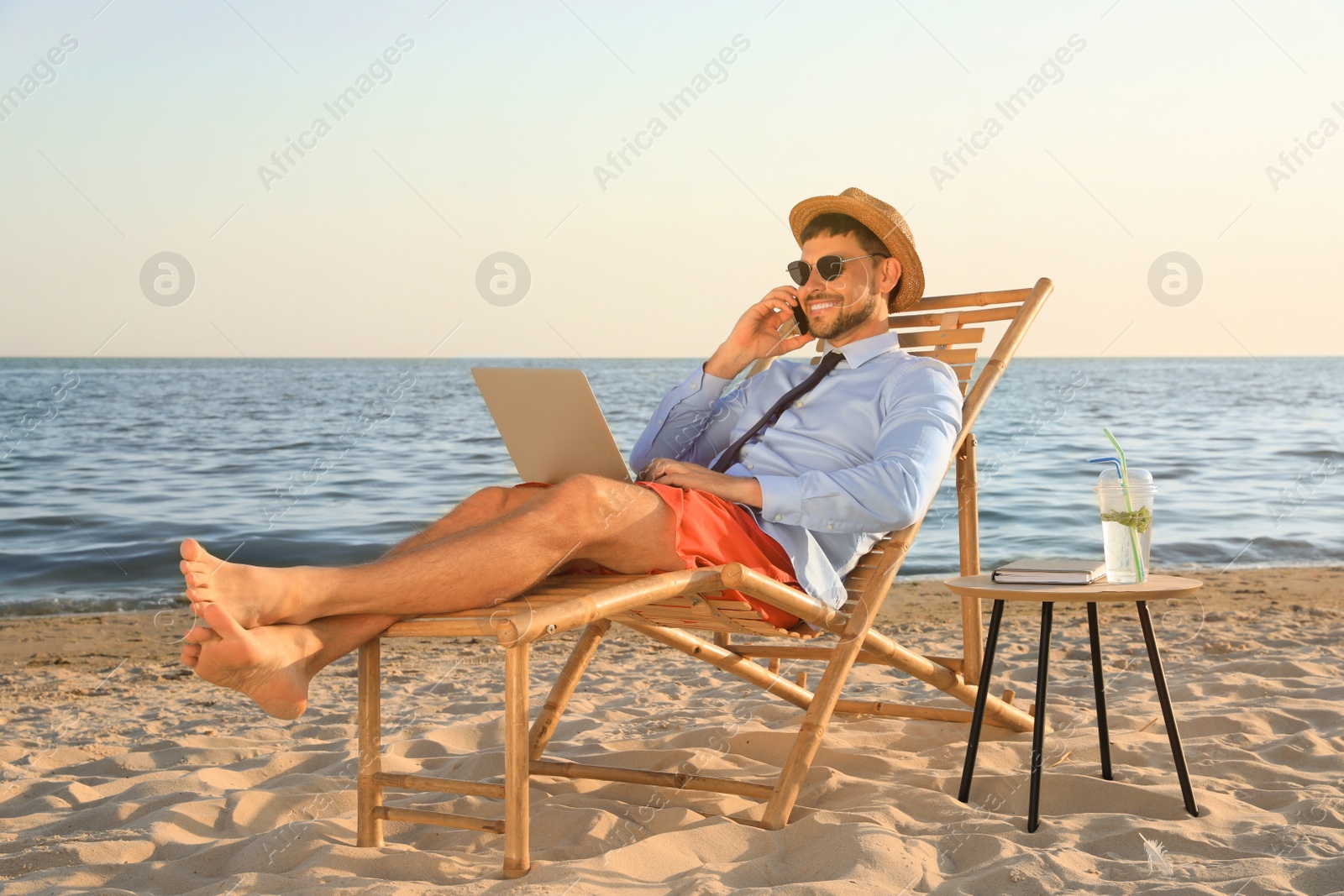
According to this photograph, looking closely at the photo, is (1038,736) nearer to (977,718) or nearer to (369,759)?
(977,718)

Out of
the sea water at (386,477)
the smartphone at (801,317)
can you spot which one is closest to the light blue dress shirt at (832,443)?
the smartphone at (801,317)

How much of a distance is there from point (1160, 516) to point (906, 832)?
737cm

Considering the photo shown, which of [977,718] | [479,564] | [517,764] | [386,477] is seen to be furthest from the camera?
[386,477]

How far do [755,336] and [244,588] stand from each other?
169 centimetres

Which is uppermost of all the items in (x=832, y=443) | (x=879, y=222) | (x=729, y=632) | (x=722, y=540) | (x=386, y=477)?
(x=879, y=222)

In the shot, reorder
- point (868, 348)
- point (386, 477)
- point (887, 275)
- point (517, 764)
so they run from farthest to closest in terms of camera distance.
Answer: point (386, 477), point (887, 275), point (868, 348), point (517, 764)

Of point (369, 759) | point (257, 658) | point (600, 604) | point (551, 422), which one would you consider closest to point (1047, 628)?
point (600, 604)

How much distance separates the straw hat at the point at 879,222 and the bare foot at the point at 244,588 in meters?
1.83

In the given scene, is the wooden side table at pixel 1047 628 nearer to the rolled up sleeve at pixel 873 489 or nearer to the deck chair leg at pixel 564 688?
the rolled up sleeve at pixel 873 489

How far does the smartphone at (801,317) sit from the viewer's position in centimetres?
317

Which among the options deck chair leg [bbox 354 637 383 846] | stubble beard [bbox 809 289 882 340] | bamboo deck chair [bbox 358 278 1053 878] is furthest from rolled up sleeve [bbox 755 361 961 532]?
deck chair leg [bbox 354 637 383 846]

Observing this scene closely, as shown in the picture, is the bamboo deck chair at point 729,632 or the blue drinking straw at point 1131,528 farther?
the blue drinking straw at point 1131,528

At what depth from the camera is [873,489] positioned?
8.35 ft

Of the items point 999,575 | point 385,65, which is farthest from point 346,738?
point 385,65
